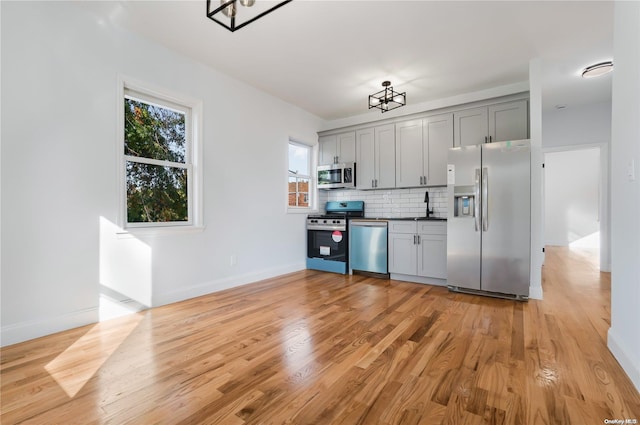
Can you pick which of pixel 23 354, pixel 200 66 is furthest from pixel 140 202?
pixel 200 66

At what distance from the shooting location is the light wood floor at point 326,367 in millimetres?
1463

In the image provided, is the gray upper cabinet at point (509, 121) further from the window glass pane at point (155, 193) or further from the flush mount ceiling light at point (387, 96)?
the window glass pane at point (155, 193)

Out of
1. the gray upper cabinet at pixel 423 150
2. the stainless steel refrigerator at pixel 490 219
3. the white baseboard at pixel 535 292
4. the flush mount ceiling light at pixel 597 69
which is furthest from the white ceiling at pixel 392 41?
the white baseboard at pixel 535 292

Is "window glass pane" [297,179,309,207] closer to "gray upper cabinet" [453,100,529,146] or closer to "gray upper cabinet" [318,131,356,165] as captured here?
"gray upper cabinet" [318,131,356,165]

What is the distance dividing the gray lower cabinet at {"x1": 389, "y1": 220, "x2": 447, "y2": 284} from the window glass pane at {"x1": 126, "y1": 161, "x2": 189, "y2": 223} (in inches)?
112

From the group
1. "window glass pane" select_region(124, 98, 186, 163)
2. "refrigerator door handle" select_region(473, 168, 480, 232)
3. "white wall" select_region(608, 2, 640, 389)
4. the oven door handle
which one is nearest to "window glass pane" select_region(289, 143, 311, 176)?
the oven door handle

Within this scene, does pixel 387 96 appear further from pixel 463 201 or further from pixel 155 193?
pixel 155 193

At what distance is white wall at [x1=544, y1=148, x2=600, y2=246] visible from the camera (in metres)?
8.21

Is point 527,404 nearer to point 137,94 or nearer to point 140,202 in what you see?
point 140,202

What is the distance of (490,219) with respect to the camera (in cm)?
348

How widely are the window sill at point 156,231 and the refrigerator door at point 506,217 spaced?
3403 mm

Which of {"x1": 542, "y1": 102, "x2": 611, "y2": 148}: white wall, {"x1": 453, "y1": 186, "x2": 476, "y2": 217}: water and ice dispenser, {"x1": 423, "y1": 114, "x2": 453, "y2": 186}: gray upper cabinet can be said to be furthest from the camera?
{"x1": 542, "y1": 102, "x2": 611, "y2": 148}: white wall

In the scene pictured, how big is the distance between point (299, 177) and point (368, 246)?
170 centimetres

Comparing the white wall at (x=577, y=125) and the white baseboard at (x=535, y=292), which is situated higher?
the white wall at (x=577, y=125)
